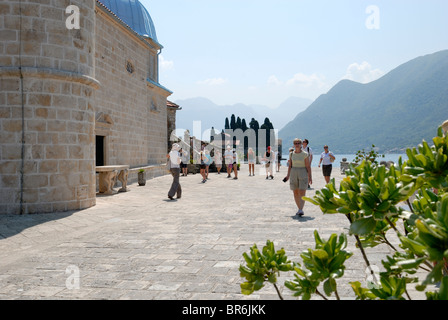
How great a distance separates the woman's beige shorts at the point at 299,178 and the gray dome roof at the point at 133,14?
57.7ft

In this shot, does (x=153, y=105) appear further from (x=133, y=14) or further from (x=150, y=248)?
(x=150, y=248)

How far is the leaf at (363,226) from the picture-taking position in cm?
155

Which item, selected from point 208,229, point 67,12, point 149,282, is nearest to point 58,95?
point 67,12

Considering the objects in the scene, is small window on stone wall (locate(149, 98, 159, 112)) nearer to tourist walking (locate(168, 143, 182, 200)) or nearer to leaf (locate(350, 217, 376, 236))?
tourist walking (locate(168, 143, 182, 200))

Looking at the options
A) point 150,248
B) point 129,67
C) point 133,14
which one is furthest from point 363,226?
point 133,14

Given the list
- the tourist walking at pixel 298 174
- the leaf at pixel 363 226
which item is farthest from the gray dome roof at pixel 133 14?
the leaf at pixel 363 226

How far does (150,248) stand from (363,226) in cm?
458

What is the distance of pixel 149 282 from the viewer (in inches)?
161

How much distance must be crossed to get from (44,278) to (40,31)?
21.5 ft

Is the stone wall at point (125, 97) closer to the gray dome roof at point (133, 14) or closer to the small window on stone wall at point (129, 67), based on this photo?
the small window on stone wall at point (129, 67)

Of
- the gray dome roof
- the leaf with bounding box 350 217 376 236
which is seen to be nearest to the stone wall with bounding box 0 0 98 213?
the leaf with bounding box 350 217 376 236

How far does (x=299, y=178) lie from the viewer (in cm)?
838
